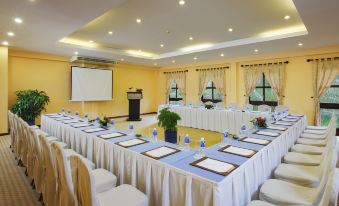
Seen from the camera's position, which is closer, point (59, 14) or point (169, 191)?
point (169, 191)

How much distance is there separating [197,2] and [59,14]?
2.59 meters

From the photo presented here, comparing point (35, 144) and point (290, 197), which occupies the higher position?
point (35, 144)

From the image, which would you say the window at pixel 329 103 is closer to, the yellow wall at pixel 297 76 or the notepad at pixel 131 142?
the yellow wall at pixel 297 76

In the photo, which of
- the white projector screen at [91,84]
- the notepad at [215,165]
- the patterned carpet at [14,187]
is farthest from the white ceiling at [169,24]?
the patterned carpet at [14,187]

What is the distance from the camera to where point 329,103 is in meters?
6.62

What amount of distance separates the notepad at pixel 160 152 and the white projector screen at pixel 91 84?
7.09 metres

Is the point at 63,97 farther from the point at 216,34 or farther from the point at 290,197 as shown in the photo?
the point at 290,197

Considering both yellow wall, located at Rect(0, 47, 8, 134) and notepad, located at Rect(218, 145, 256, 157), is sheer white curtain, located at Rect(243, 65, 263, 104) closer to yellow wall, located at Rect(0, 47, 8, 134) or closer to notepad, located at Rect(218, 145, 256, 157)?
notepad, located at Rect(218, 145, 256, 157)

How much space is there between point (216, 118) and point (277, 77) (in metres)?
3.03

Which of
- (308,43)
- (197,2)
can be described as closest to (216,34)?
(197,2)

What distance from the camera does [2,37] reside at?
5297 millimetres

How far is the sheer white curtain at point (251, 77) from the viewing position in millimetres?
8039

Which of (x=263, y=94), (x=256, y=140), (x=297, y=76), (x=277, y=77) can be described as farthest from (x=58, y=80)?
(x=297, y=76)

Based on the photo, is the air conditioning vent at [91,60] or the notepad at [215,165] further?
the air conditioning vent at [91,60]
